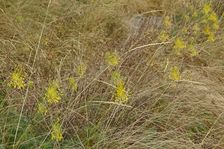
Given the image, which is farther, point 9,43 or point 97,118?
point 9,43

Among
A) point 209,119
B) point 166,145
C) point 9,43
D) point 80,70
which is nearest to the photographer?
point 80,70

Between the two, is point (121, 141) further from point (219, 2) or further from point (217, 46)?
point (219, 2)

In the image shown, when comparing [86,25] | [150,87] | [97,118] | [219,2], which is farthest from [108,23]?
[97,118]

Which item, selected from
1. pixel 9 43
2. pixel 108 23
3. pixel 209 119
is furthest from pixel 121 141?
pixel 108 23

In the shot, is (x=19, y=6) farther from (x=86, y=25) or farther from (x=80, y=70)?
(x=80, y=70)

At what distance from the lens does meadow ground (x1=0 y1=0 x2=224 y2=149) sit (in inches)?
83.2

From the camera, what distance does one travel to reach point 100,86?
244 centimetres

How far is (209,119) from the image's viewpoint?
268cm

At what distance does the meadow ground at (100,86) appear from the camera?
2113mm

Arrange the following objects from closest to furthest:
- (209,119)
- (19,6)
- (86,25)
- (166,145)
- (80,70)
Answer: (80,70) → (166,145) → (209,119) → (19,6) → (86,25)

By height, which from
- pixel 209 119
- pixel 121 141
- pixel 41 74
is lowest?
pixel 209 119

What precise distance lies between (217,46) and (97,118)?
5.85 ft

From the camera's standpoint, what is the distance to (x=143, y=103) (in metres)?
2.46

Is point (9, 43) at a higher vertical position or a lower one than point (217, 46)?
higher
